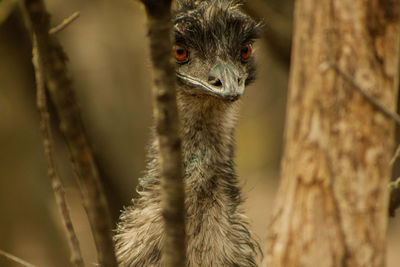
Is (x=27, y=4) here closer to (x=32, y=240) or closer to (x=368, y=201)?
(x=368, y=201)

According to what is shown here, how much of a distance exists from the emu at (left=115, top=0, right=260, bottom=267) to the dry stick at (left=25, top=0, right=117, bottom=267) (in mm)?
950

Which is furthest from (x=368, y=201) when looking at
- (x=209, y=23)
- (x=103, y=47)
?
(x=103, y=47)

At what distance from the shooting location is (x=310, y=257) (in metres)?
1.84

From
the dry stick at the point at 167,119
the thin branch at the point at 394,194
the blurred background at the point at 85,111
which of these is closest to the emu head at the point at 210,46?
the thin branch at the point at 394,194

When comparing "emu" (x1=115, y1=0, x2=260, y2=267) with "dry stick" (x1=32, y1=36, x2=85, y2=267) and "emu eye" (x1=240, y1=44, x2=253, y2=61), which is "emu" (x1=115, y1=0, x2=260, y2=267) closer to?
"emu eye" (x1=240, y1=44, x2=253, y2=61)

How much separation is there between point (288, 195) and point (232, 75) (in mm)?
927

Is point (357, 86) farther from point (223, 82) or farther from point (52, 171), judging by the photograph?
point (223, 82)

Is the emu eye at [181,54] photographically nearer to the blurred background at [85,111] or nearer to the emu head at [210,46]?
the emu head at [210,46]

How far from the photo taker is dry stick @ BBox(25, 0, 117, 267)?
1569 mm

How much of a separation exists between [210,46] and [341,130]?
4.06 feet

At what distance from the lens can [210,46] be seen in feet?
9.62

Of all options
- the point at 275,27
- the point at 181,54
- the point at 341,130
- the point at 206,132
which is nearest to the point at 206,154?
the point at 206,132

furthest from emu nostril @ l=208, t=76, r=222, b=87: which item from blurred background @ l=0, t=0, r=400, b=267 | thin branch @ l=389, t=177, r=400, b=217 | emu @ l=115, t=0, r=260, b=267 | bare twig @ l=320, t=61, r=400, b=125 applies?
blurred background @ l=0, t=0, r=400, b=267

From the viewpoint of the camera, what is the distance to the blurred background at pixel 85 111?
5.50m
